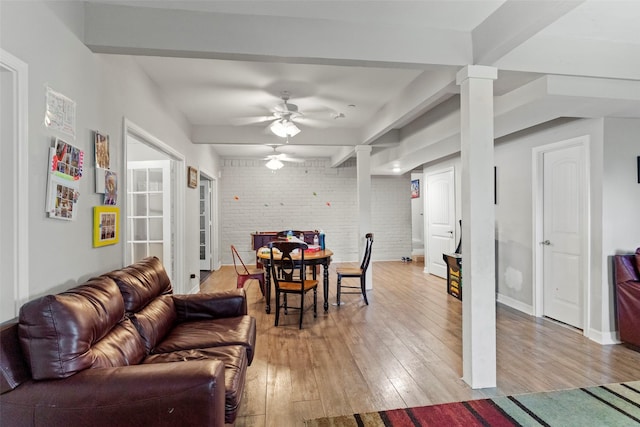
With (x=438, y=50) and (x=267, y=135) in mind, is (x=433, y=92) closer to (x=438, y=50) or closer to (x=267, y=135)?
(x=438, y=50)

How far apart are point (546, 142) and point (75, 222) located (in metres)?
4.41

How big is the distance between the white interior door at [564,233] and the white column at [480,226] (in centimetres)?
178

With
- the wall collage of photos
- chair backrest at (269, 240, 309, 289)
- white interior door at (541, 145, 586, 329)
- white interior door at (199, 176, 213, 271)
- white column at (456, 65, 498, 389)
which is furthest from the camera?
white interior door at (199, 176, 213, 271)

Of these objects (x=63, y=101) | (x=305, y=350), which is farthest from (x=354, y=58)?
(x=305, y=350)

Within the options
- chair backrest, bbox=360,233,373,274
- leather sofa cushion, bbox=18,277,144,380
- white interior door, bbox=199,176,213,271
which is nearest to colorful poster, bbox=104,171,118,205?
leather sofa cushion, bbox=18,277,144,380

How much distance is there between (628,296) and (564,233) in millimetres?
832

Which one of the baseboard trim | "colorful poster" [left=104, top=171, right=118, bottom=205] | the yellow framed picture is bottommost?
the baseboard trim

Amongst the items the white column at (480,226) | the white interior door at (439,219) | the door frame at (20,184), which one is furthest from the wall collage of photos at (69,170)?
the white interior door at (439,219)

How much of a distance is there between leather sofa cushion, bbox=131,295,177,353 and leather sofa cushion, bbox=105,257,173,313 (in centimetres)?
5

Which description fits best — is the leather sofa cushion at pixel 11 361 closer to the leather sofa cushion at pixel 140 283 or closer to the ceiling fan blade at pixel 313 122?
the leather sofa cushion at pixel 140 283

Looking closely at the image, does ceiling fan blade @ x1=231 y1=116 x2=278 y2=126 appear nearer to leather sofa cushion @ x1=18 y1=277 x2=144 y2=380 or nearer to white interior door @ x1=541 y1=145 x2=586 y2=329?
leather sofa cushion @ x1=18 y1=277 x2=144 y2=380

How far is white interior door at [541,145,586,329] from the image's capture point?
11.2 feet

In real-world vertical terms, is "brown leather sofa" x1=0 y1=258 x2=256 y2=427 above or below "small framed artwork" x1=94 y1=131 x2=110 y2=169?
below

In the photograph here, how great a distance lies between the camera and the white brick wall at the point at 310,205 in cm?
775
